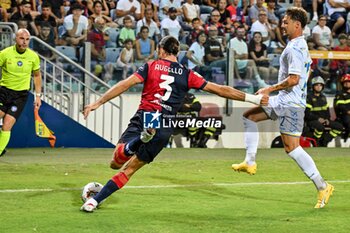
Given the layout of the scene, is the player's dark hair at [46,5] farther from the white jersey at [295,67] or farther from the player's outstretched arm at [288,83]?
the player's outstretched arm at [288,83]

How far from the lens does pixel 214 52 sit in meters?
20.8

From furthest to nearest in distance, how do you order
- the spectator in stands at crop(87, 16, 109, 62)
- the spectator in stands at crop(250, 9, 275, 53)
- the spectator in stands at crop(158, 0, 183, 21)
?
the spectator in stands at crop(250, 9, 275, 53) → the spectator in stands at crop(158, 0, 183, 21) → the spectator in stands at crop(87, 16, 109, 62)

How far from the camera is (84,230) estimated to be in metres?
8.66

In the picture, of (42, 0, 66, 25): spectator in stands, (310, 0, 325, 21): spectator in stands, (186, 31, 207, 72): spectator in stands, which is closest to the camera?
(42, 0, 66, 25): spectator in stands

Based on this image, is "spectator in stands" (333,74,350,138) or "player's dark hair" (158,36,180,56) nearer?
"player's dark hair" (158,36,180,56)

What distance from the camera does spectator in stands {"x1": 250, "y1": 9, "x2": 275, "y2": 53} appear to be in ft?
71.2

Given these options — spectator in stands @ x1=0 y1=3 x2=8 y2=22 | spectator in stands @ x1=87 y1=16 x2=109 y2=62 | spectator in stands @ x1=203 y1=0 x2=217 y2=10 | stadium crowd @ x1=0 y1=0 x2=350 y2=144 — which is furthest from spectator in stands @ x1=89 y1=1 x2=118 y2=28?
spectator in stands @ x1=203 y1=0 x2=217 y2=10

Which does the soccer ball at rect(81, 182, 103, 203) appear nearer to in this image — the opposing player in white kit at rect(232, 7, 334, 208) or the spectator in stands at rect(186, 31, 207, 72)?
the opposing player in white kit at rect(232, 7, 334, 208)

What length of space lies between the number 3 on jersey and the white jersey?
4.89 ft

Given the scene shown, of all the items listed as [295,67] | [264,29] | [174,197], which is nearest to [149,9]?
[264,29]

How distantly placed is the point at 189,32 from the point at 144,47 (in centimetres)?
141

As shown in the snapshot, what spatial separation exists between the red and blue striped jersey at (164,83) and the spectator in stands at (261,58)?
37.1 feet

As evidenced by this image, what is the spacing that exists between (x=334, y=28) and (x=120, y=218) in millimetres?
15142

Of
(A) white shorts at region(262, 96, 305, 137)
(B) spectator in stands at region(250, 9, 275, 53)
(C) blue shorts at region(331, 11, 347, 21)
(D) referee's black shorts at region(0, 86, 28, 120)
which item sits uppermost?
(A) white shorts at region(262, 96, 305, 137)
